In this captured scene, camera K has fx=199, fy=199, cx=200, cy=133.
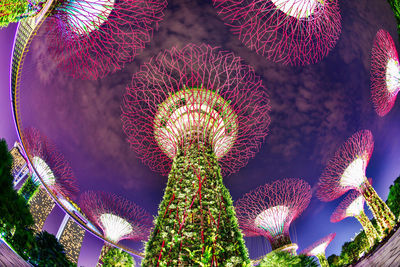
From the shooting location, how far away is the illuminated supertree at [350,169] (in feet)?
41.7

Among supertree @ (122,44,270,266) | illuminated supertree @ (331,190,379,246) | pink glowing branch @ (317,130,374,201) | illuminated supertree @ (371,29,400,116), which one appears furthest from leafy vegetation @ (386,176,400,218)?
supertree @ (122,44,270,266)

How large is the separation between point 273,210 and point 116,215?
417 inches

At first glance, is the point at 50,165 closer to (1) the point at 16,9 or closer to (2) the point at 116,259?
(2) the point at 116,259

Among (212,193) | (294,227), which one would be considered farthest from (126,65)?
(294,227)

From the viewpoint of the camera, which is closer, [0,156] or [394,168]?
[0,156]

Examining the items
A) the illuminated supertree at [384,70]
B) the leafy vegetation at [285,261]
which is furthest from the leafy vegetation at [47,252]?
the illuminated supertree at [384,70]

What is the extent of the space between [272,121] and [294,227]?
1199 cm

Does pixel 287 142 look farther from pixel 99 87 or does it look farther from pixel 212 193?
pixel 99 87

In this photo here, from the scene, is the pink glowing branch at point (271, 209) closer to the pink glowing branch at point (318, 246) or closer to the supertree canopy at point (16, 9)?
the pink glowing branch at point (318, 246)

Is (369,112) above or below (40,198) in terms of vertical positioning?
above

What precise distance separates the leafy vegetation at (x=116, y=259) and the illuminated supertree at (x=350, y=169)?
542 inches

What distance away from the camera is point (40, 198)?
18.7 meters

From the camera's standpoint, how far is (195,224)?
14.3 feet

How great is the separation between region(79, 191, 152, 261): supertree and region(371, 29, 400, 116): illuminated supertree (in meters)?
17.1
